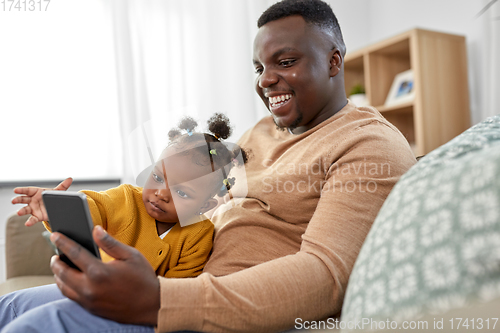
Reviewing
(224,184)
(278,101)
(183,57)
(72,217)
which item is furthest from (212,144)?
(183,57)

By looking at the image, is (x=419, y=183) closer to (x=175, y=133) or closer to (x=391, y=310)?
(x=391, y=310)

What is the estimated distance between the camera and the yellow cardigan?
36.1 inches

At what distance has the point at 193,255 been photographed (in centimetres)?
94

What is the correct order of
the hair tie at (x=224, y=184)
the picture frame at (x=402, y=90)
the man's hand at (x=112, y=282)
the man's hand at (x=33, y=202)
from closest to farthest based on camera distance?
the man's hand at (x=112, y=282) < the man's hand at (x=33, y=202) < the hair tie at (x=224, y=184) < the picture frame at (x=402, y=90)

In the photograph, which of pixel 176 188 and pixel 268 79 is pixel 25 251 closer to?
pixel 176 188

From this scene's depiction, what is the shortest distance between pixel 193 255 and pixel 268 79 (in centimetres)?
49

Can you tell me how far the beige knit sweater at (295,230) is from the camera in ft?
2.03

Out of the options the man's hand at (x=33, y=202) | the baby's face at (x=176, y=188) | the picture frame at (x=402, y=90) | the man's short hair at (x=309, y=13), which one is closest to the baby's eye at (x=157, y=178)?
the baby's face at (x=176, y=188)

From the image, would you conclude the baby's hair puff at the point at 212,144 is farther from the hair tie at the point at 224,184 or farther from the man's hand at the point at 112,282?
the man's hand at the point at 112,282

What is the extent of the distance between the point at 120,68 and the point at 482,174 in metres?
2.37


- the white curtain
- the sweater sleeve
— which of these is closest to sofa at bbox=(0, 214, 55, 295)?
the white curtain

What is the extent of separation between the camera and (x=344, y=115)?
972mm

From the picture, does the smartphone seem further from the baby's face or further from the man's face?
the man's face

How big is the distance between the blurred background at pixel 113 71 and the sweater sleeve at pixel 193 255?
1308 mm
